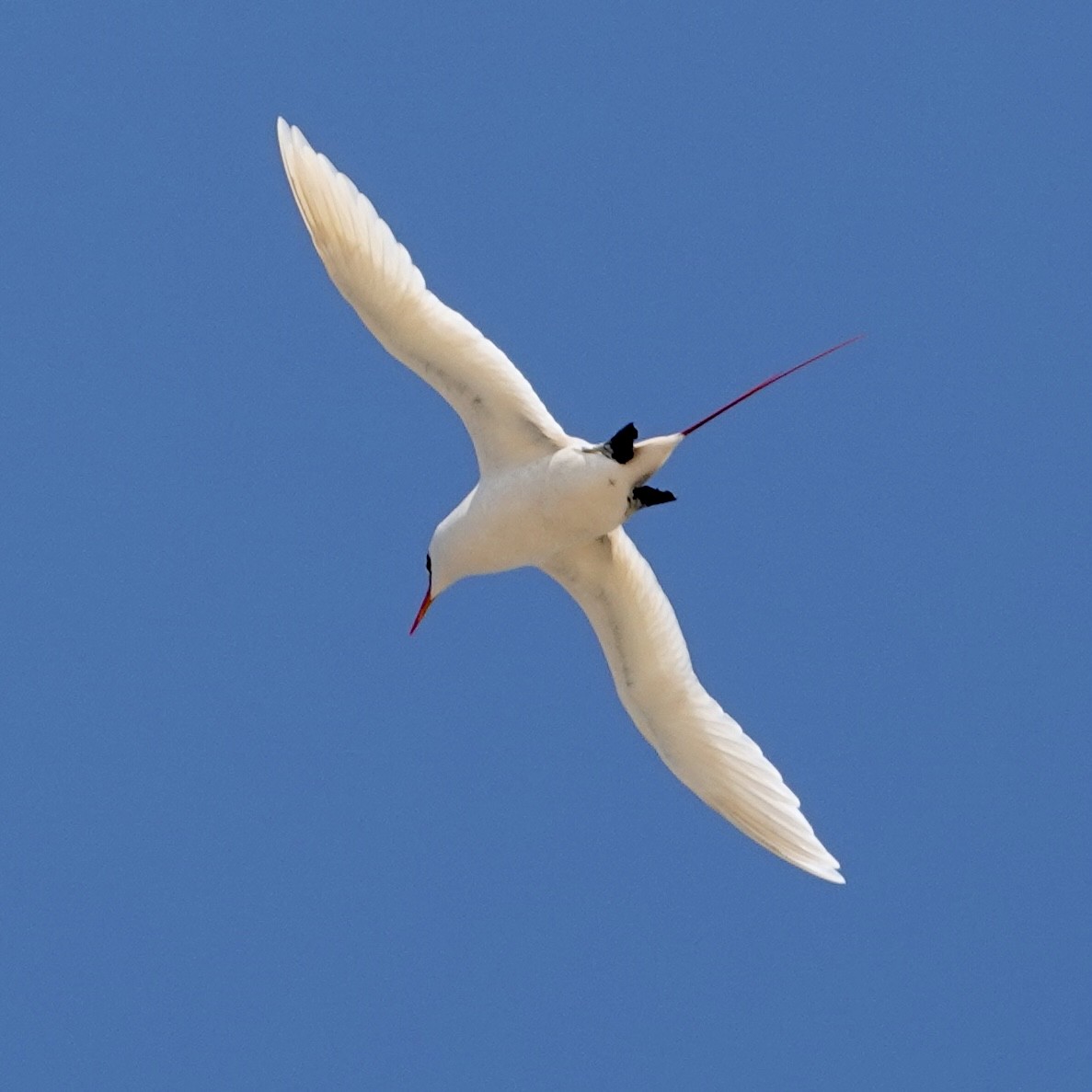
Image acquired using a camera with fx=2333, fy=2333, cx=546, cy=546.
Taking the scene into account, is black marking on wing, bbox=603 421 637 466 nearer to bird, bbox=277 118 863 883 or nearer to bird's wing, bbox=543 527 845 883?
bird, bbox=277 118 863 883

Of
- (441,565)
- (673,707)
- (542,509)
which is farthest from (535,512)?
(673,707)

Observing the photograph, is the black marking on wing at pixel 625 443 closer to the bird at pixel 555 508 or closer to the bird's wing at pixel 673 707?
the bird at pixel 555 508

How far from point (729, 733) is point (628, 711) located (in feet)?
2.09

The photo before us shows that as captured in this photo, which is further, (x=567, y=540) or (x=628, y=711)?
(x=628, y=711)

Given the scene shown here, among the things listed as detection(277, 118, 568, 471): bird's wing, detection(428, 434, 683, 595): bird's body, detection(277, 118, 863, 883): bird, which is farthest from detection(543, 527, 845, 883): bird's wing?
detection(277, 118, 568, 471): bird's wing

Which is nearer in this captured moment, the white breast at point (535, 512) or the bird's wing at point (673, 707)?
the white breast at point (535, 512)

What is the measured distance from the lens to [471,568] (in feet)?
45.3

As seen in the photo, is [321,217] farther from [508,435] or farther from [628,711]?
[628,711]

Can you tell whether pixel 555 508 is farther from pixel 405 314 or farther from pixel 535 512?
pixel 405 314

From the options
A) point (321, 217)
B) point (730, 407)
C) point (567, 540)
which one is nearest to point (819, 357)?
point (730, 407)

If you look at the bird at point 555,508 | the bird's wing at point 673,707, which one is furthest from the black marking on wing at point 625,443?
the bird's wing at point 673,707

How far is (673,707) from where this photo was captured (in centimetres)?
1433

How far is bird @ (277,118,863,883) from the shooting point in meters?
12.9

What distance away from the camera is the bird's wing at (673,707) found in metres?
14.1
